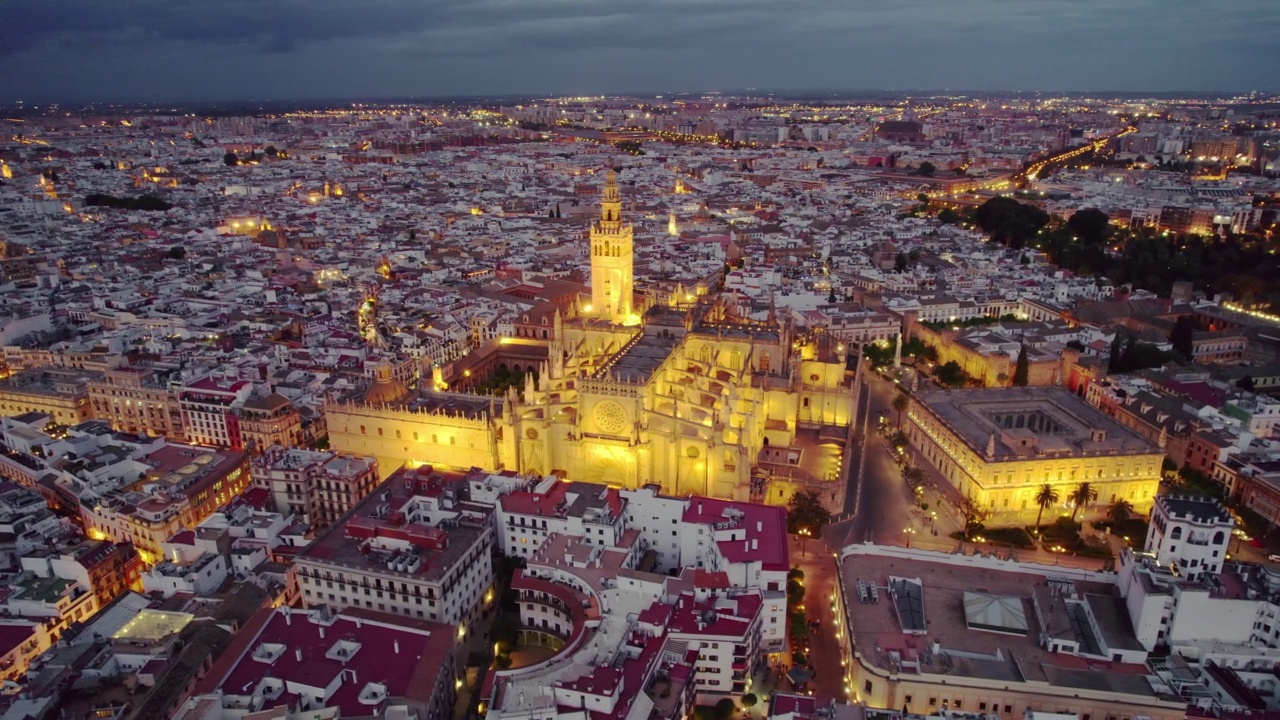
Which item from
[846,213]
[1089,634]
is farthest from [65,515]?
[846,213]

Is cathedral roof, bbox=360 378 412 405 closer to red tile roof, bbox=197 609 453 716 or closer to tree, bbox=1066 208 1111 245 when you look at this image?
red tile roof, bbox=197 609 453 716

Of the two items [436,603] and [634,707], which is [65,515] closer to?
[436,603]

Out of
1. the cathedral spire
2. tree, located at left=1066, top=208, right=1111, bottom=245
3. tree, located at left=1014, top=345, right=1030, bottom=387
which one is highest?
the cathedral spire

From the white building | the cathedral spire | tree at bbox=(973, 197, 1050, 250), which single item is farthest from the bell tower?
tree at bbox=(973, 197, 1050, 250)

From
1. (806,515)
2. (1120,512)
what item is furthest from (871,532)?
(1120,512)

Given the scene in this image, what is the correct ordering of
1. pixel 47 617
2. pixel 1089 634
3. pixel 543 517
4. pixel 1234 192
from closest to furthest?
pixel 1089 634
pixel 47 617
pixel 543 517
pixel 1234 192

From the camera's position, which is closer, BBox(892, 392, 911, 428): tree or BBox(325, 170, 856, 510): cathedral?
BBox(325, 170, 856, 510): cathedral

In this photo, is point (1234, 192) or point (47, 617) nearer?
point (47, 617)
